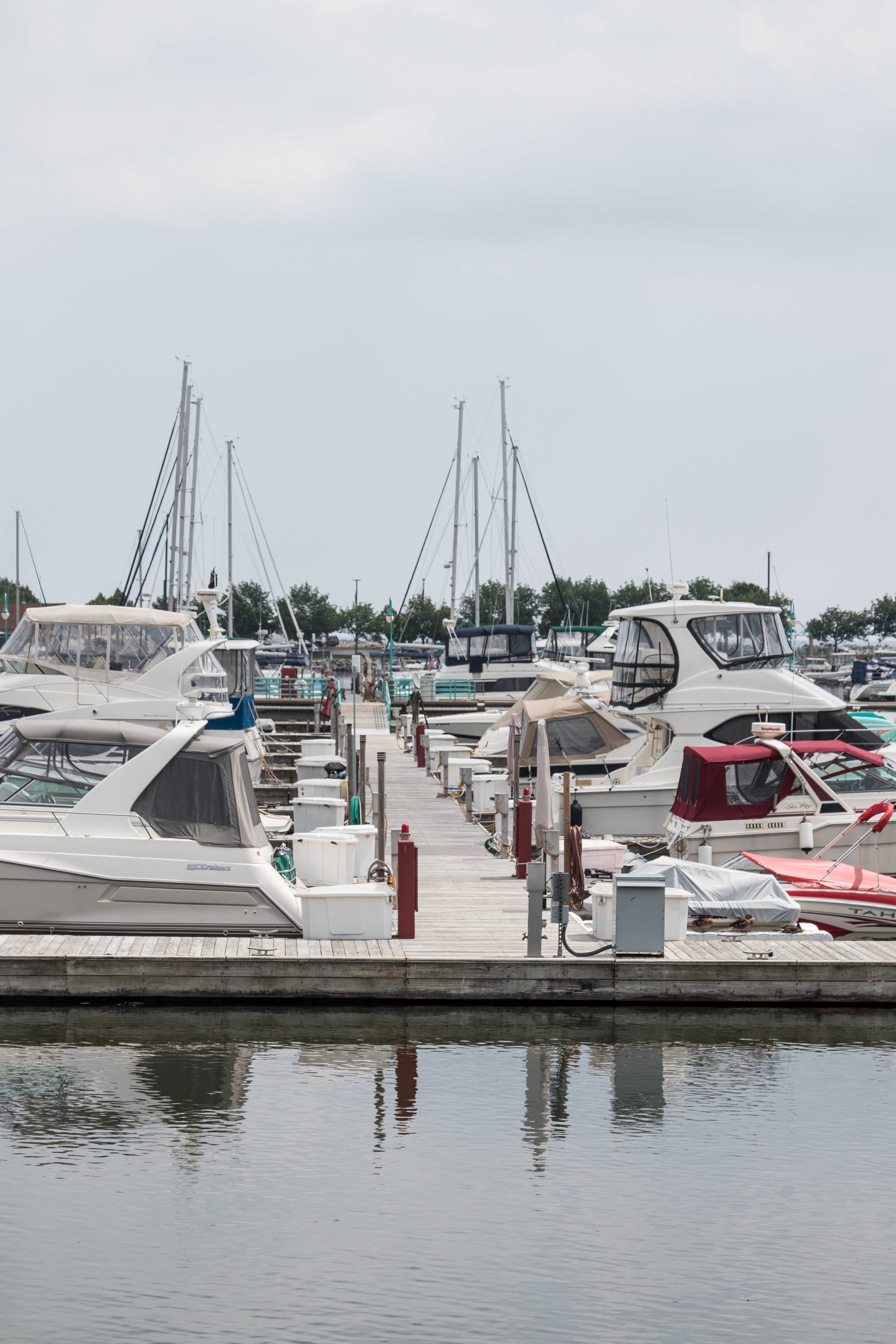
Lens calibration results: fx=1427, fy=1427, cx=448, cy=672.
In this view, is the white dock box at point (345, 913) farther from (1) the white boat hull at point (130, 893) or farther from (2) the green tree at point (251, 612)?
(2) the green tree at point (251, 612)

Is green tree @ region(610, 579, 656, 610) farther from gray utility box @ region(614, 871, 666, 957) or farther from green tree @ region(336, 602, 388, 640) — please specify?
gray utility box @ region(614, 871, 666, 957)

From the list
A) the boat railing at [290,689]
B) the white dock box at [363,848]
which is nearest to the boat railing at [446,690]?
the boat railing at [290,689]

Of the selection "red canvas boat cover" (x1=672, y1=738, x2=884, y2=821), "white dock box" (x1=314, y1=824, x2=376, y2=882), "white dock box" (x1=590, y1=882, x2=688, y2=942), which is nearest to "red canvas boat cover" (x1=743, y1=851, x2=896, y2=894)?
"red canvas boat cover" (x1=672, y1=738, x2=884, y2=821)

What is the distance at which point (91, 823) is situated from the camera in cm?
1420

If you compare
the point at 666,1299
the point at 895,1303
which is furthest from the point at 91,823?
the point at 895,1303

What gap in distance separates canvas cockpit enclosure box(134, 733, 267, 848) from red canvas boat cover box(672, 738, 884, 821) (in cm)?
730

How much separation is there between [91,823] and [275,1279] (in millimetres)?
6509

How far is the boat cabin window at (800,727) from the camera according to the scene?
981 inches

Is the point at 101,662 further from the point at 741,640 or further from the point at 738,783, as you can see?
the point at 738,783

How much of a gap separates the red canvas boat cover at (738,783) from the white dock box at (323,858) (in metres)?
5.89

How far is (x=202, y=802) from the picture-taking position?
14383mm

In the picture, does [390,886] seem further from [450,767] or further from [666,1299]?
[450,767]

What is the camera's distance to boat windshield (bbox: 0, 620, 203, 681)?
2614cm

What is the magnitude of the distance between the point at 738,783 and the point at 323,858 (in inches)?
260
